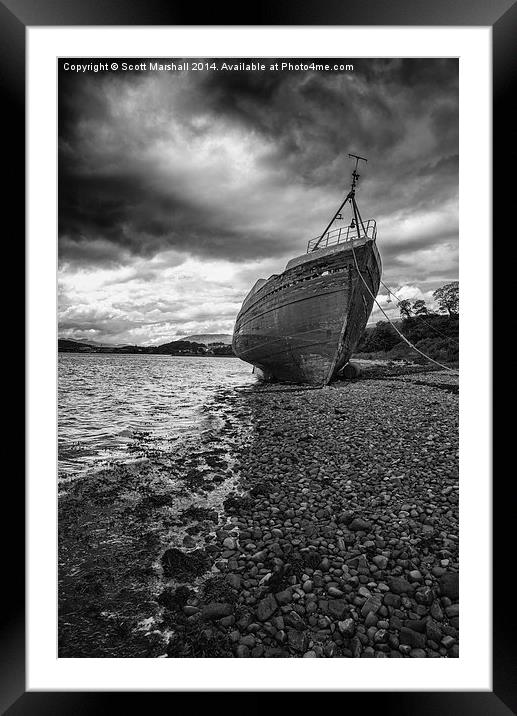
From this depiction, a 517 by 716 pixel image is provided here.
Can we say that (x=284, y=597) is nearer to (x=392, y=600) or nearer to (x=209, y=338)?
(x=392, y=600)

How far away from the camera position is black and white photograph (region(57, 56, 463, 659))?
6.73 ft

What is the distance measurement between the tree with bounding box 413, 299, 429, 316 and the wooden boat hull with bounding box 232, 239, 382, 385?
1.27 m

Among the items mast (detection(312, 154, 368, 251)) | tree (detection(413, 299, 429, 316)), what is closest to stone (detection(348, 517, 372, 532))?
tree (detection(413, 299, 429, 316))

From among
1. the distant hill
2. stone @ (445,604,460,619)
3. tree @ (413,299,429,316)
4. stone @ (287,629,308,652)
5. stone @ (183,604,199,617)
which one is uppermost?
tree @ (413,299,429,316)

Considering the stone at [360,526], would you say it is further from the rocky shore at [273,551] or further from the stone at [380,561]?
the stone at [380,561]

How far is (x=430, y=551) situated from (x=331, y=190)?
304 centimetres

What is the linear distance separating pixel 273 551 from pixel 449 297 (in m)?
2.40

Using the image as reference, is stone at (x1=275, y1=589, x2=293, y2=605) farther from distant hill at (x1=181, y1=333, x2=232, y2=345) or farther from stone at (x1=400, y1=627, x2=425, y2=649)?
distant hill at (x1=181, y1=333, x2=232, y2=345)

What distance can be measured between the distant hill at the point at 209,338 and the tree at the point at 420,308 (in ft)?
6.48

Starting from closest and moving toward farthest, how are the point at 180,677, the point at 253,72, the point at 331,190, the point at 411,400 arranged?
the point at 180,677, the point at 253,72, the point at 331,190, the point at 411,400

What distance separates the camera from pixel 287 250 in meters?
3.26

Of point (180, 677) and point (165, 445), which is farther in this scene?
point (165, 445)
